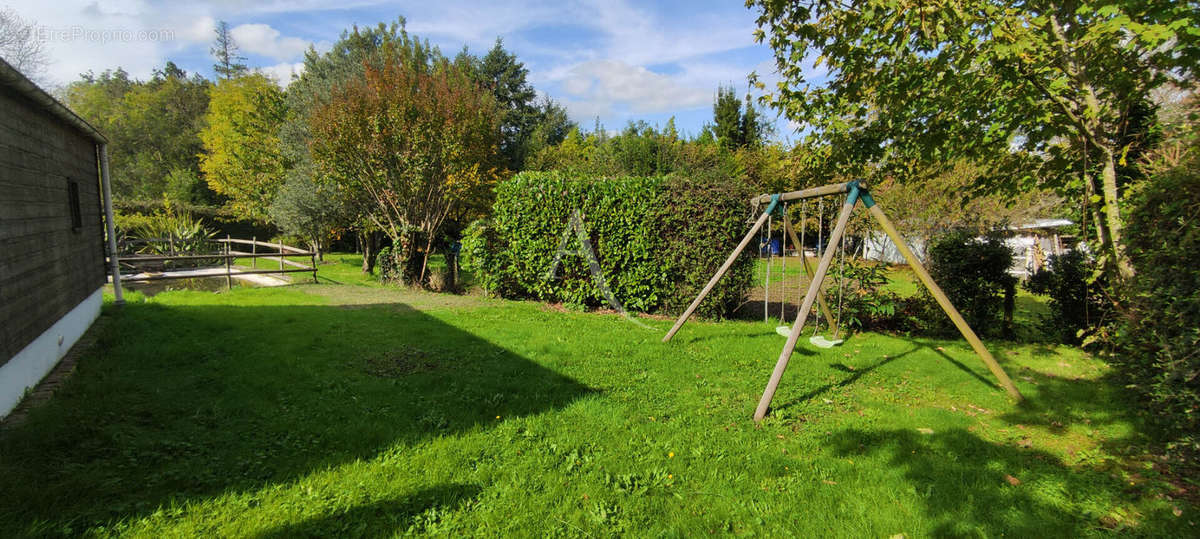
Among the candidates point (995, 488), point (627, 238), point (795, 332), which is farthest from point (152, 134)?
point (995, 488)

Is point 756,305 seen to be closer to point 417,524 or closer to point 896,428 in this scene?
point 896,428

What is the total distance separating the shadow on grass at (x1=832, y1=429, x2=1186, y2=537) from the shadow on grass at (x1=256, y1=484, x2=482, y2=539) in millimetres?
2726

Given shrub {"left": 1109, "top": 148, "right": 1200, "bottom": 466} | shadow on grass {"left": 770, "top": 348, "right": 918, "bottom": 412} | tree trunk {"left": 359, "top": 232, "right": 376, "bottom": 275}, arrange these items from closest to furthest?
shrub {"left": 1109, "top": 148, "right": 1200, "bottom": 466}
shadow on grass {"left": 770, "top": 348, "right": 918, "bottom": 412}
tree trunk {"left": 359, "top": 232, "right": 376, "bottom": 275}

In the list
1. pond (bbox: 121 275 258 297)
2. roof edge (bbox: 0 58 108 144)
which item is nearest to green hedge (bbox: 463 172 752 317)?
roof edge (bbox: 0 58 108 144)

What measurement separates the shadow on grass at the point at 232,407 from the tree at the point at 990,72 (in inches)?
181

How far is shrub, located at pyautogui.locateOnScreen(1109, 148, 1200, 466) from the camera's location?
10.2 ft

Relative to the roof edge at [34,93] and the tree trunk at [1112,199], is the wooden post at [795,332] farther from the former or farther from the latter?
the roof edge at [34,93]

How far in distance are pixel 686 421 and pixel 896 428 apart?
5.61 ft

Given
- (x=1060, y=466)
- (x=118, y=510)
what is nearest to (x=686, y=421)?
(x=1060, y=466)

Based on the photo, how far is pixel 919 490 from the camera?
9.73 feet

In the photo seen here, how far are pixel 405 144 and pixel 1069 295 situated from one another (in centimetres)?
1265

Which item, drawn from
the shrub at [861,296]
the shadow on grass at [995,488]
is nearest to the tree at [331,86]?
the shrub at [861,296]

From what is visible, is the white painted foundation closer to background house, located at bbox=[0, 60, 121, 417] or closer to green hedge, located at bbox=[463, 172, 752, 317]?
background house, located at bbox=[0, 60, 121, 417]

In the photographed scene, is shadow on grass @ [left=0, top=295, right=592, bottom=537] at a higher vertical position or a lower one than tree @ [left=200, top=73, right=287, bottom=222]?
lower
